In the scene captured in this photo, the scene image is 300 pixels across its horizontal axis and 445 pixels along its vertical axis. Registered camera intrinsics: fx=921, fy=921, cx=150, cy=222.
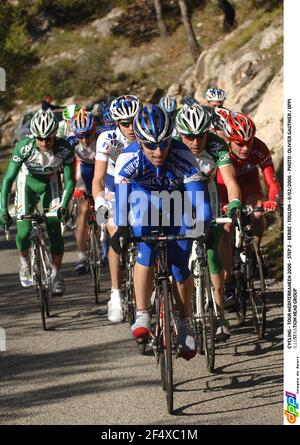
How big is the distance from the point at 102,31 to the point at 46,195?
151ft

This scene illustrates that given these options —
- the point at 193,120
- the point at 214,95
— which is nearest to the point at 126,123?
the point at 193,120

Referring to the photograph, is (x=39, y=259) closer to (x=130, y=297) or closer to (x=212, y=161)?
(x=130, y=297)

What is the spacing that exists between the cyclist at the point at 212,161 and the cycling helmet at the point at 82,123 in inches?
118

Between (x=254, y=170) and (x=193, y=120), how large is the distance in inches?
75.7

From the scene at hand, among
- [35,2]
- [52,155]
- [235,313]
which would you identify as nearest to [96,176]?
[52,155]

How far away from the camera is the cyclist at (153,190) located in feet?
24.2

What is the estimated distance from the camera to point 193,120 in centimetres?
837

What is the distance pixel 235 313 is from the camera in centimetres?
1042

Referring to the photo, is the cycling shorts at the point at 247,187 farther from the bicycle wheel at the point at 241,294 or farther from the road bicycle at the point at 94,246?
the road bicycle at the point at 94,246

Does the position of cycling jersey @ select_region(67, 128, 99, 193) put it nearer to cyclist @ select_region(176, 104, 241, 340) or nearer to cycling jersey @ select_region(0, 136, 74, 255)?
cycling jersey @ select_region(0, 136, 74, 255)

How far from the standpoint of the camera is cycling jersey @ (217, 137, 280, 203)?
381 inches

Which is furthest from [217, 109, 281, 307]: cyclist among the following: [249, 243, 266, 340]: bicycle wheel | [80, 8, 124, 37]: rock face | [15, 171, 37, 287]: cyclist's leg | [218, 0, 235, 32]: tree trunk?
[80, 8, 124, 37]: rock face

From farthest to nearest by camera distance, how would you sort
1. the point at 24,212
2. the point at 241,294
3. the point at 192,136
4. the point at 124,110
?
the point at 24,212
the point at 124,110
the point at 241,294
the point at 192,136

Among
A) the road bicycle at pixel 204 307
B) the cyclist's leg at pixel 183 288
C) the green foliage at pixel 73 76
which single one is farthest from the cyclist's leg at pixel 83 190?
the green foliage at pixel 73 76
